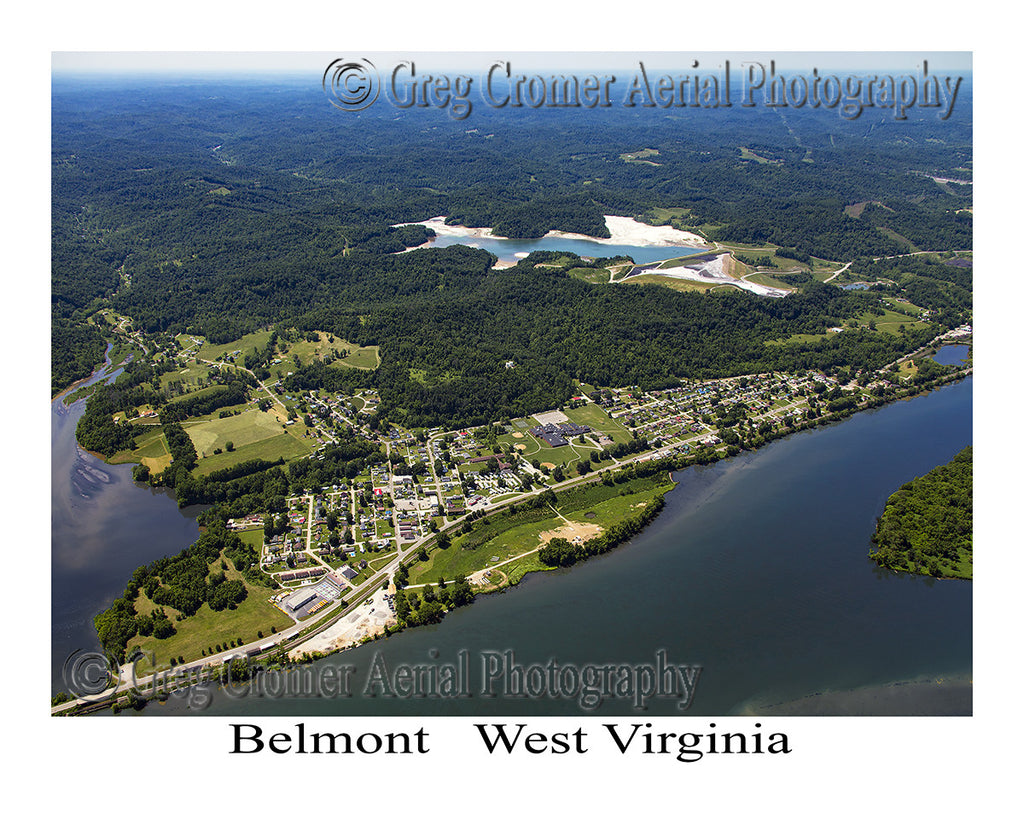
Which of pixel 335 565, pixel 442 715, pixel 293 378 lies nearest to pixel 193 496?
pixel 335 565

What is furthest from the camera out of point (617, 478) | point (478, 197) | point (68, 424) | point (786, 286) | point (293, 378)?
point (478, 197)

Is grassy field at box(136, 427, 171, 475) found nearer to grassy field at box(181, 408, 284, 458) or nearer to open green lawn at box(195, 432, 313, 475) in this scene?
grassy field at box(181, 408, 284, 458)

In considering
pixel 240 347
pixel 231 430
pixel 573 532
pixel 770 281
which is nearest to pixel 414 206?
pixel 770 281

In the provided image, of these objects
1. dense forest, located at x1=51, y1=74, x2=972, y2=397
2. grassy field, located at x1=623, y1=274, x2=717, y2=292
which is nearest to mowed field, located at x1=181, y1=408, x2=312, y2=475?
dense forest, located at x1=51, y1=74, x2=972, y2=397

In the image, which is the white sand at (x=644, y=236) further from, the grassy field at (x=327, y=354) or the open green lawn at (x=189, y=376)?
the open green lawn at (x=189, y=376)

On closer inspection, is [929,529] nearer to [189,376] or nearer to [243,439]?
[243,439]

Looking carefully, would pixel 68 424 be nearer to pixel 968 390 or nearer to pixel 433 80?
pixel 433 80

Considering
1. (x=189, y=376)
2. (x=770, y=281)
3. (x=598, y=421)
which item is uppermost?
(x=770, y=281)
